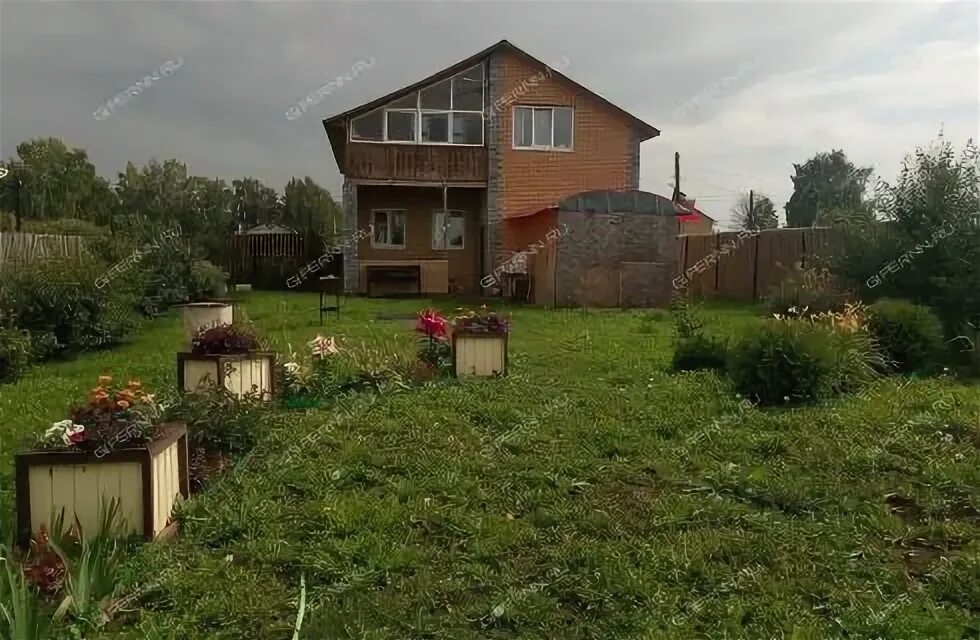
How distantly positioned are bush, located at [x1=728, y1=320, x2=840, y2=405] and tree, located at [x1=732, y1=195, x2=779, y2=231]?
33511 millimetres

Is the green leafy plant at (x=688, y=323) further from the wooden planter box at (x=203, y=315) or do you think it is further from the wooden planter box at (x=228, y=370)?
the wooden planter box at (x=203, y=315)

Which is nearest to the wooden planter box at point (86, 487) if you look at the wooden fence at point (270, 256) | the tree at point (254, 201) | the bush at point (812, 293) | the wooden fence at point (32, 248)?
the bush at point (812, 293)

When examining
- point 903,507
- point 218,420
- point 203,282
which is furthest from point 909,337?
point 203,282

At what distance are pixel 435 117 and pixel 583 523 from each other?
18.6 m

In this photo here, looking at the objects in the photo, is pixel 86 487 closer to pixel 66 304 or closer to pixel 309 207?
pixel 66 304

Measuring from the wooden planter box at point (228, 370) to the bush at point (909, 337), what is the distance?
6.23 m

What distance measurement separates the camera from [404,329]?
39.9ft

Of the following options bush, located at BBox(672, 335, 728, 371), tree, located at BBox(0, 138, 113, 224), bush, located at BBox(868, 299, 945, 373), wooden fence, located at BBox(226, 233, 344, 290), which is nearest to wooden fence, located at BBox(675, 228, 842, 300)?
bush, located at BBox(868, 299, 945, 373)

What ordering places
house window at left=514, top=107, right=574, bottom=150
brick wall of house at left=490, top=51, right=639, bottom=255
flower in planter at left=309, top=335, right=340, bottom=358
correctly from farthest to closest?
house window at left=514, top=107, right=574, bottom=150
brick wall of house at left=490, top=51, right=639, bottom=255
flower in planter at left=309, top=335, right=340, bottom=358

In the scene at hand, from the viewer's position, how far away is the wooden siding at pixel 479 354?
7801 millimetres

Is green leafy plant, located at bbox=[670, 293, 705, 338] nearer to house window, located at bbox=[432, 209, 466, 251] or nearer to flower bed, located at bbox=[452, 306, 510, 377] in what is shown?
flower bed, located at bbox=[452, 306, 510, 377]

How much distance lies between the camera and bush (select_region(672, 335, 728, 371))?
327 inches

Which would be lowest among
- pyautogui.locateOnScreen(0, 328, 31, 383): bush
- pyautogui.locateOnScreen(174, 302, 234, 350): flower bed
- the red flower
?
pyautogui.locateOnScreen(0, 328, 31, 383): bush

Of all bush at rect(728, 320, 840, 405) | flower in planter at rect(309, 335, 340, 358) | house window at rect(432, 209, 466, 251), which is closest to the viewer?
bush at rect(728, 320, 840, 405)
